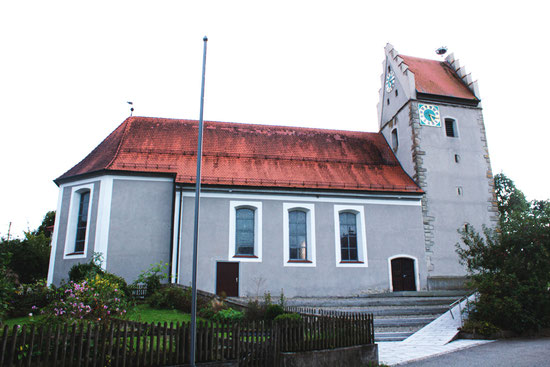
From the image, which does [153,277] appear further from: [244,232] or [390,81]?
[390,81]

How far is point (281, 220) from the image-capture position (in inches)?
745

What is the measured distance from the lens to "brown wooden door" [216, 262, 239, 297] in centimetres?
1748

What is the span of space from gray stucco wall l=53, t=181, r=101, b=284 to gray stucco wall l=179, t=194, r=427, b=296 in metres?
3.95

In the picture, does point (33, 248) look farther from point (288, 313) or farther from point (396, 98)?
point (396, 98)

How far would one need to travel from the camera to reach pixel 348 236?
19.7 meters

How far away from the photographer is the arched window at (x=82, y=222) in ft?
58.0

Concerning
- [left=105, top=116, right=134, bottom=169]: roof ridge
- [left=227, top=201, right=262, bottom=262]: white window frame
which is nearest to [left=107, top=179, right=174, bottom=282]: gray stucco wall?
[left=105, top=116, right=134, bottom=169]: roof ridge

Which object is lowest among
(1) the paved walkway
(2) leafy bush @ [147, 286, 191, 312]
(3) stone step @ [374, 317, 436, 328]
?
(1) the paved walkway

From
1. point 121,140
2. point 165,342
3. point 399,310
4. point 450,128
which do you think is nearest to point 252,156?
point 121,140

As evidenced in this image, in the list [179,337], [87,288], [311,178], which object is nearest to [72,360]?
[179,337]

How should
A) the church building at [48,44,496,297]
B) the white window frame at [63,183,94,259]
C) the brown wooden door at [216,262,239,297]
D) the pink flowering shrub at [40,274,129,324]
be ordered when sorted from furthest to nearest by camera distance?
the church building at [48,44,496,297]
the brown wooden door at [216,262,239,297]
the white window frame at [63,183,94,259]
the pink flowering shrub at [40,274,129,324]

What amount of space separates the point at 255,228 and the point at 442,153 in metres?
11.4

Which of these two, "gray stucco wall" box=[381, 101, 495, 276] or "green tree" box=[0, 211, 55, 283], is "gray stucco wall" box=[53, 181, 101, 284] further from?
"gray stucco wall" box=[381, 101, 495, 276]

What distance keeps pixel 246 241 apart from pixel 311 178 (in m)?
4.72
